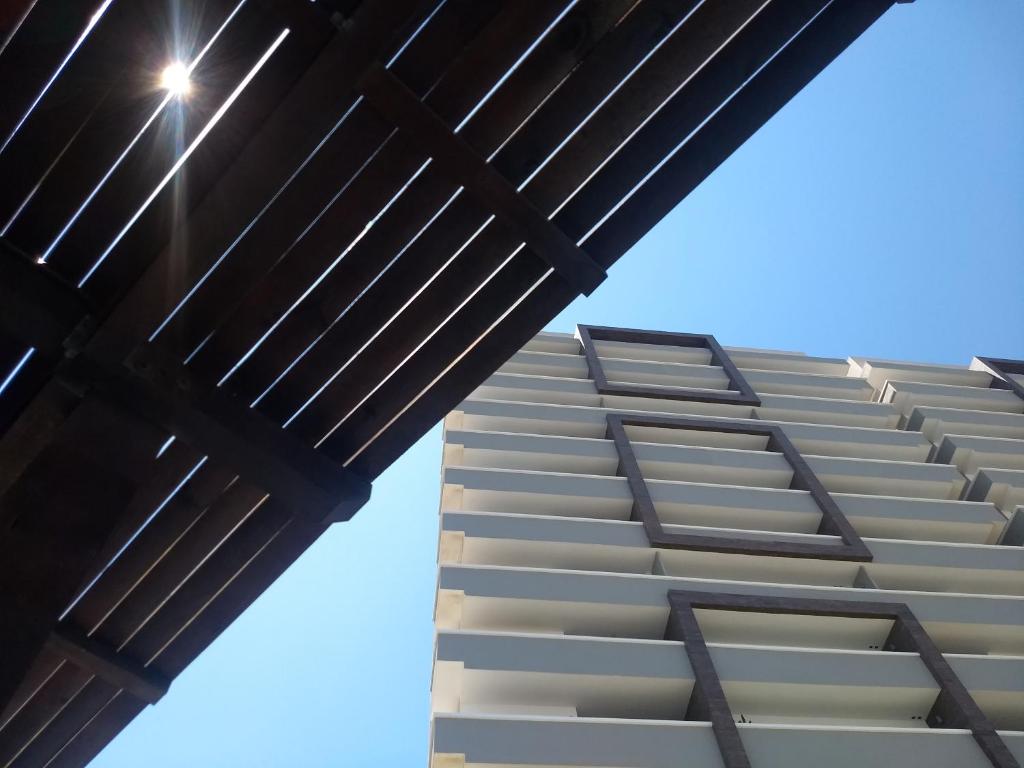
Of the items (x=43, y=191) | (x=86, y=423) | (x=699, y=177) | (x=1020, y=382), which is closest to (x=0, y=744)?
(x=86, y=423)

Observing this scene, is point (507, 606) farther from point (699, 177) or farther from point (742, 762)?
point (699, 177)

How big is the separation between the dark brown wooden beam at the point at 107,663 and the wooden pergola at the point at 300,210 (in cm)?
71

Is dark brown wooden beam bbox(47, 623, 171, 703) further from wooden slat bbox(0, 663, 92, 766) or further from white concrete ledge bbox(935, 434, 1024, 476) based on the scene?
white concrete ledge bbox(935, 434, 1024, 476)

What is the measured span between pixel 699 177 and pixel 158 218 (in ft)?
6.79

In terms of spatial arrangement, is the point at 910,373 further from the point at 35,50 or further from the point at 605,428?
the point at 35,50

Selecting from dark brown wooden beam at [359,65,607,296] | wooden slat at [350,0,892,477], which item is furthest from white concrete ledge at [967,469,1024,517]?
dark brown wooden beam at [359,65,607,296]

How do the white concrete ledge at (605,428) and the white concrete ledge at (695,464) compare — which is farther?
the white concrete ledge at (605,428)

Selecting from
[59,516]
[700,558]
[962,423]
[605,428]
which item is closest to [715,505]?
[700,558]

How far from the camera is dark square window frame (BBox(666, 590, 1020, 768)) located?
660 centimetres

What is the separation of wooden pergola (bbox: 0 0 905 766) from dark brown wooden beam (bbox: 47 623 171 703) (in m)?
0.71

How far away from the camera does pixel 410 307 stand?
3.72 metres

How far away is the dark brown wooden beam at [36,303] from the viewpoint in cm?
324

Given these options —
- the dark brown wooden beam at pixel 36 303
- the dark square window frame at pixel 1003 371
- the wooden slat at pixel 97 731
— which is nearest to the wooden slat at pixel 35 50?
the dark brown wooden beam at pixel 36 303

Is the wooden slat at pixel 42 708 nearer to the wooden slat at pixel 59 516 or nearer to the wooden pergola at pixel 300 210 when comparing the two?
the wooden pergola at pixel 300 210
